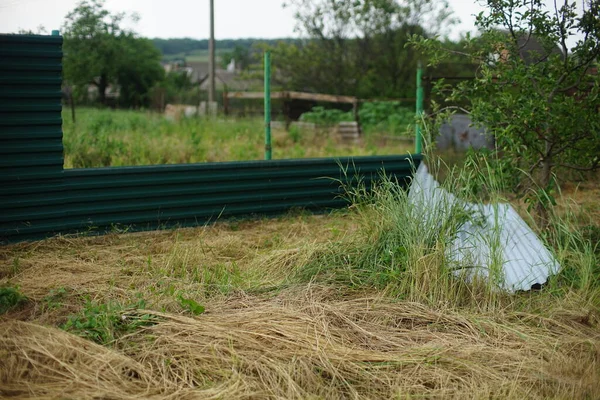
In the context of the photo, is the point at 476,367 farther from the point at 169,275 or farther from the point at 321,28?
the point at 321,28

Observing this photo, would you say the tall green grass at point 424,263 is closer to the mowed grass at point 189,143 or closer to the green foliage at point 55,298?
the green foliage at point 55,298

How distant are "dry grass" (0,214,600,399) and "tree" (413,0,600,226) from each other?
188cm

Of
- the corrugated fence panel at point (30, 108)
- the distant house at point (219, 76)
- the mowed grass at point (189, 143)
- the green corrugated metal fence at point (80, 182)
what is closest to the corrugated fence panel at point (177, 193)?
the green corrugated metal fence at point (80, 182)

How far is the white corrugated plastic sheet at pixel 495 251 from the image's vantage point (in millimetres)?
4934

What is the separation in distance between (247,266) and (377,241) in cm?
100

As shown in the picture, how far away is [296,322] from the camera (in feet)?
13.3

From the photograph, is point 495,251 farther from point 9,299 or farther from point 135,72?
point 135,72

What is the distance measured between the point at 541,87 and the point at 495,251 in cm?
222

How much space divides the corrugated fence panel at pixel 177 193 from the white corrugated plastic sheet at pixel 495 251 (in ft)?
4.04

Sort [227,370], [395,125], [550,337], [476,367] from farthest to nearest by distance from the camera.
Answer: [395,125]
[550,337]
[476,367]
[227,370]

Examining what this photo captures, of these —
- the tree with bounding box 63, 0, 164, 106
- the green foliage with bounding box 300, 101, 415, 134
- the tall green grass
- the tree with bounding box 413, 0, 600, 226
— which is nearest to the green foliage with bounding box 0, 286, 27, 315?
the tall green grass

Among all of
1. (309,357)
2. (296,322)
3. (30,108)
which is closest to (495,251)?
(296,322)

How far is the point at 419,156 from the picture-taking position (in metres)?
8.21

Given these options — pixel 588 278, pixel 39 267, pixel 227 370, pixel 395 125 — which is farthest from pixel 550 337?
pixel 395 125
